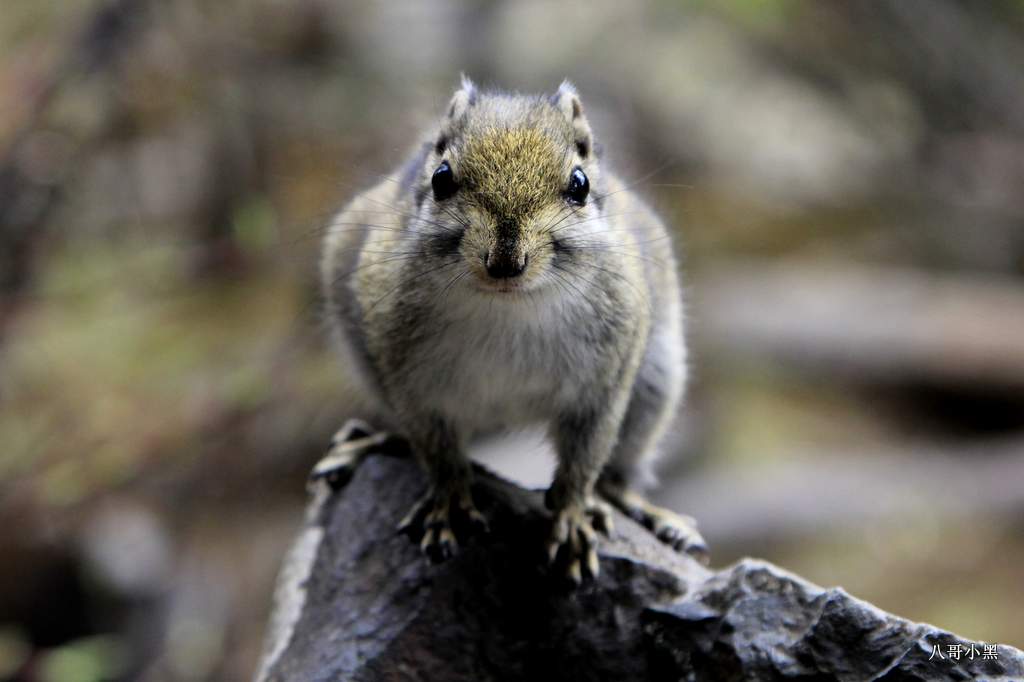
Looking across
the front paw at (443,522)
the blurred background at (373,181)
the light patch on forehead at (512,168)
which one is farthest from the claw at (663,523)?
the light patch on forehead at (512,168)

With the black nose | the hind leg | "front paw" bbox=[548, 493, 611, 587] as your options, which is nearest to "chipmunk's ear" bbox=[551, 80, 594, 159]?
the black nose

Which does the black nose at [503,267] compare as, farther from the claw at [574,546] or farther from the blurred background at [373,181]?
the blurred background at [373,181]

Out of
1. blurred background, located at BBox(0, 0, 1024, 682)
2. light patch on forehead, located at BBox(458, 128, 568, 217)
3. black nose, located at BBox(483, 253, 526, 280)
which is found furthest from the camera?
blurred background, located at BBox(0, 0, 1024, 682)

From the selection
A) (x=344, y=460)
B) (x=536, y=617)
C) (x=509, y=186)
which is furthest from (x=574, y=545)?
(x=509, y=186)

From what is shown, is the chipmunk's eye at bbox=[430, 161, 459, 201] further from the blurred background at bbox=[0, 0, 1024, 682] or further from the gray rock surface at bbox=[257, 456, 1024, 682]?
the blurred background at bbox=[0, 0, 1024, 682]

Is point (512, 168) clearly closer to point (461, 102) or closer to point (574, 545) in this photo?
point (461, 102)

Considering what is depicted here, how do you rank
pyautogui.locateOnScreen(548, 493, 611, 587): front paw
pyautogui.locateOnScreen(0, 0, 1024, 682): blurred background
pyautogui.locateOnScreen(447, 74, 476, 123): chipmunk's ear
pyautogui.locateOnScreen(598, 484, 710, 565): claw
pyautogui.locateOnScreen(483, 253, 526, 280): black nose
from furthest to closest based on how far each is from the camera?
pyautogui.locateOnScreen(0, 0, 1024, 682): blurred background → pyautogui.locateOnScreen(598, 484, 710, 565): claw → pyautogui.locateOnScreen(548, 493, 611, 587): front paw → pyautogui.locateOnScreen(447, 74, 476, 123): chipmunk's ear → pyautogui.locateOnScreen(483, 253, 526, 280): black nose
